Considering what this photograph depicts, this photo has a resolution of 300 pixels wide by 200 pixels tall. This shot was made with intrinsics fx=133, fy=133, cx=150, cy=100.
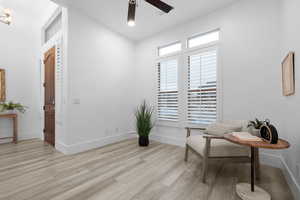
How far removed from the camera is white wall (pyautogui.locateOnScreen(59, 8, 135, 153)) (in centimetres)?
281

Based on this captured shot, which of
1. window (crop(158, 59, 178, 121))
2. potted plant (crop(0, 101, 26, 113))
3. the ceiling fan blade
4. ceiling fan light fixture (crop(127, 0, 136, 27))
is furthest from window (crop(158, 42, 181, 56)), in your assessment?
potted plant (crop(0, 101, 26, 113))

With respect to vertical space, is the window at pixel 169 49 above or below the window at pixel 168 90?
above

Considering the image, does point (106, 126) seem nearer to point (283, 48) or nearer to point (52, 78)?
point (52, 78)

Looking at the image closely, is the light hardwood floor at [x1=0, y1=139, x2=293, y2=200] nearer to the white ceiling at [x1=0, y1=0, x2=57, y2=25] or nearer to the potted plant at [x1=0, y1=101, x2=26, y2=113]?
the potted plant at [x1=0, y1=101, x2=26, y2=113]

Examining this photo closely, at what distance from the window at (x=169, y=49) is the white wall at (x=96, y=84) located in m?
0.93

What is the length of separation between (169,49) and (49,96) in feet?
11.0

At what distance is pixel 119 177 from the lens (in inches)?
75.3

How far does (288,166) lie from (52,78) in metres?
4.73

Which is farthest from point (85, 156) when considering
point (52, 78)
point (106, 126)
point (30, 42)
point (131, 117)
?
point (30, 42)

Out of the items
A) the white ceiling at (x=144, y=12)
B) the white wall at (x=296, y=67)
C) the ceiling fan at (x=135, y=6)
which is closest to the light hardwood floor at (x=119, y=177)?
the white wall at (x=296, y=67)

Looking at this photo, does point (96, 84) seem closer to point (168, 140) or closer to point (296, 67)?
point (168, 140)

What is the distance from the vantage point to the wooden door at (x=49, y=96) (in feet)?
10.6

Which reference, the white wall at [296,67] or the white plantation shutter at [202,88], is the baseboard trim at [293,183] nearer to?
the white wall at [296,67]

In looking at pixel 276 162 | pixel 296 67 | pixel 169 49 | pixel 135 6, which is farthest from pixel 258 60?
pixel 135 6
